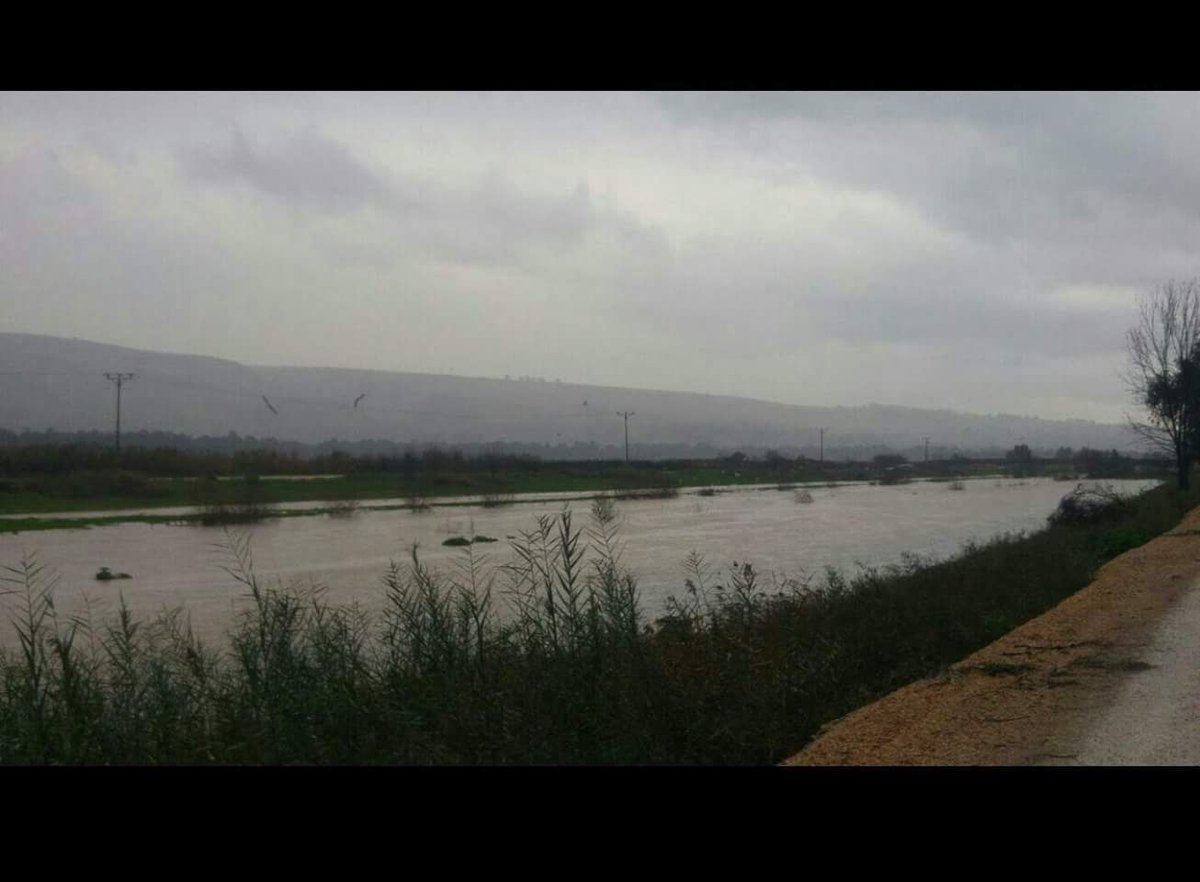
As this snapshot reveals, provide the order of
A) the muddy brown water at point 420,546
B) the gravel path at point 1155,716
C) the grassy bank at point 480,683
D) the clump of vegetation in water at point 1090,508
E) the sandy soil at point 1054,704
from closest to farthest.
Result: the gravel path at point 1155,716 < the sandy soil at point 1054,704 < the grassy bank at point 480,683 < the muddy brown water at point 420,546 < the clump of vegetation in water at point 1090,508

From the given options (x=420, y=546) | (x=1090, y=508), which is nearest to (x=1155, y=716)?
(x=420, y=546)

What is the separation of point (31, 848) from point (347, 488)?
98.0 ft

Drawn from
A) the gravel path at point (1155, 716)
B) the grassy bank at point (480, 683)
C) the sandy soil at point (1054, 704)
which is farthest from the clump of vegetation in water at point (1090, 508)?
the gravel path at point (1155, 716)

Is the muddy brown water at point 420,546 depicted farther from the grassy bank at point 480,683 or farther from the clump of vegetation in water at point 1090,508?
the grassy bank at point 480,683

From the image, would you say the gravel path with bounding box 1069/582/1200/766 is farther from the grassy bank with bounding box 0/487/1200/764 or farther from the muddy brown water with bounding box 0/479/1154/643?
the muddy brown water with bounding box 0/479/1154/643

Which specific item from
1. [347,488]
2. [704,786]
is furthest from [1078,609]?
[347,488]

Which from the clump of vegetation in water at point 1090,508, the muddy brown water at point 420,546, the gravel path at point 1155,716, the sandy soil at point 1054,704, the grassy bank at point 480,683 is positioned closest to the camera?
the gravel path at point 1155,716

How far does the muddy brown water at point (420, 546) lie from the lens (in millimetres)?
19891

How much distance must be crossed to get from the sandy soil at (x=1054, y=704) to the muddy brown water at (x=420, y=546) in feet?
24.8

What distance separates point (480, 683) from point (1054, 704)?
189 inches

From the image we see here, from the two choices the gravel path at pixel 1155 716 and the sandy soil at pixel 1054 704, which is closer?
the gravel path at pixel 1155 716

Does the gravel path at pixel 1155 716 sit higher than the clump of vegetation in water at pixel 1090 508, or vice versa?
the clump of vegetation in water at pixel 1090 508

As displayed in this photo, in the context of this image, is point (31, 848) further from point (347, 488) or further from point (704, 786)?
point (347, 488)

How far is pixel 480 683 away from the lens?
31.6ft
